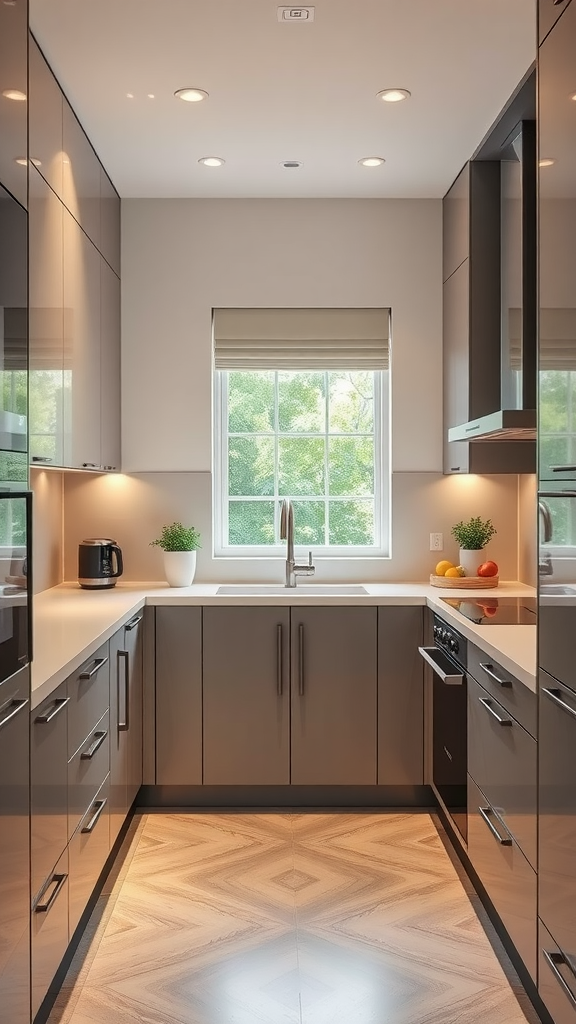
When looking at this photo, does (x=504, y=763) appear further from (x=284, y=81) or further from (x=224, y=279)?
(x=224, y=279)

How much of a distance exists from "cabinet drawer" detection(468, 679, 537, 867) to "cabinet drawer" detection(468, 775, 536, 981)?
5cm

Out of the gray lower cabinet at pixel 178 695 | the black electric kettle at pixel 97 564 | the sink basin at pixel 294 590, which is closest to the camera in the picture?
the gray lower cabinet at pixel 178 695

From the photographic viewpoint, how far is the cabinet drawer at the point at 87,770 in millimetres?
2463

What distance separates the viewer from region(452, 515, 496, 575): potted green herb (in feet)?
13.6

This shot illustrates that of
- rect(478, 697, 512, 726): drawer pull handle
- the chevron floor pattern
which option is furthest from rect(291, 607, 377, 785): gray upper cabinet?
rect(478, 697, 512, 726): drawer pull handle

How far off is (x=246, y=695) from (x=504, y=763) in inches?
58.0

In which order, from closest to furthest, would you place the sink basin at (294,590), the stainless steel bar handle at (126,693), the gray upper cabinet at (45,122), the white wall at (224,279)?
1. the gray upper cabinet at (45,122)
2. the stainless steel bar handle at (126,693)
3. the sink basin at (294,590)
4. the white wall at (224,279)

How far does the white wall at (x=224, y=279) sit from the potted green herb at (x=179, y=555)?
375 millimetres

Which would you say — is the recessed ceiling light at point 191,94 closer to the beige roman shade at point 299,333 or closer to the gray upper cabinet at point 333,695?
the beige roman shade at point 299,333

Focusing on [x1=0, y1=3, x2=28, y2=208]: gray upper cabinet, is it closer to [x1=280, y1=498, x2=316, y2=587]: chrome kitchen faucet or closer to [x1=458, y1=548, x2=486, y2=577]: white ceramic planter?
[x1=280, y1=498, x2=316, y2=587]: chrome kitchen faucet

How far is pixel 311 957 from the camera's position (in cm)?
262

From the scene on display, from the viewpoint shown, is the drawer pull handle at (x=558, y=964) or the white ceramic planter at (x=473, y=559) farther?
the white ceramic planter at (x=473, y=559)

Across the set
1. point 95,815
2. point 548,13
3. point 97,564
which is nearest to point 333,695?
point 97,564

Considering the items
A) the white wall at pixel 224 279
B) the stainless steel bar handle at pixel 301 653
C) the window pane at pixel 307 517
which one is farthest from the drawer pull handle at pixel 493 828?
the white wall at pixel 224 279
